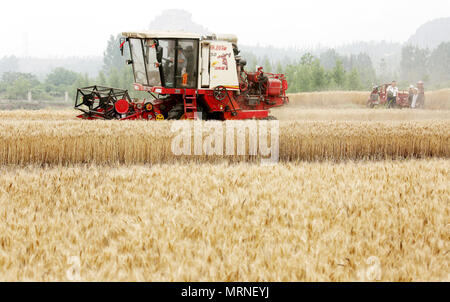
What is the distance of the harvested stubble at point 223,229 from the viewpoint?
232 cm

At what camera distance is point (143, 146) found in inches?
276

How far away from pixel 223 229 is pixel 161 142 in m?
4.29

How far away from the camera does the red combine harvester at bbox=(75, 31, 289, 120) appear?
979 centimetres

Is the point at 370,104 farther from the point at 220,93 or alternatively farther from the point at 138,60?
the point at 138,60

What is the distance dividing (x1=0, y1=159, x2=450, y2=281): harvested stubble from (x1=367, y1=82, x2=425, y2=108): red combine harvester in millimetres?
18537

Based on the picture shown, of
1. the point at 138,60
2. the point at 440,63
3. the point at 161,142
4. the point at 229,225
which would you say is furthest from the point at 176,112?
the point at 440,63

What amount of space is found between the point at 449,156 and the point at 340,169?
161 inches

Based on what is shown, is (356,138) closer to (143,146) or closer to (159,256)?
(143,146)

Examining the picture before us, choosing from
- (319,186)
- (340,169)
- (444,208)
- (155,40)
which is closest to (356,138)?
(340,169)

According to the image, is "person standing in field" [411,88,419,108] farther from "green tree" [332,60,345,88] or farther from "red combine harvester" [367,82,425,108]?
"green tree" [332,60,345,88]

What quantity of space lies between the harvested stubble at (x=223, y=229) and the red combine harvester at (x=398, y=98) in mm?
18537

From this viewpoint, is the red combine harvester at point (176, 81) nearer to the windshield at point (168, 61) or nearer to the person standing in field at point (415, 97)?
the windshield at point (168, 61)

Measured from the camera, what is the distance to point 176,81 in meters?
10.0

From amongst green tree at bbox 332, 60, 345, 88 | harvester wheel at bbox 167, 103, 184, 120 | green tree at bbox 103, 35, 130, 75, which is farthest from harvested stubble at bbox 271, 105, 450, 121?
green tree at bbox 103, 35, 130, 75
